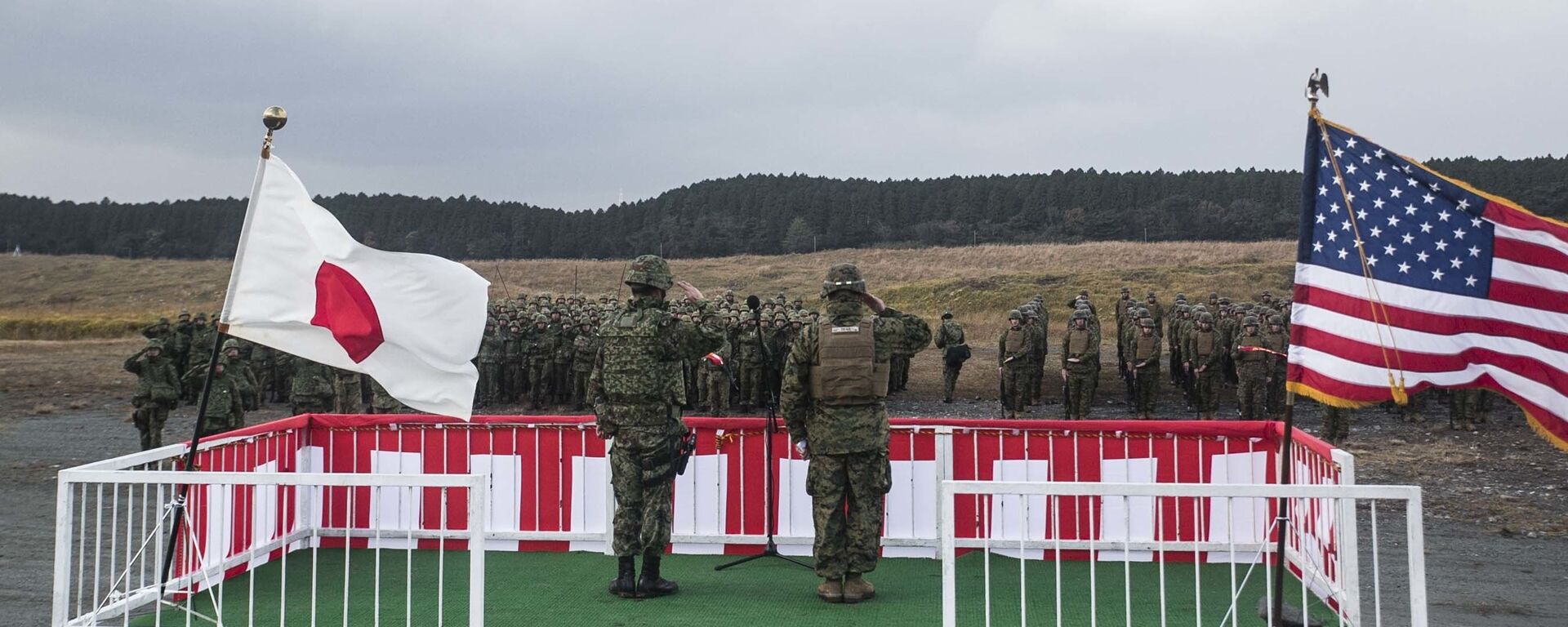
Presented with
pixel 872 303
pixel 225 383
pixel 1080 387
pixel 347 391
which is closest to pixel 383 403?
pixel 347 391

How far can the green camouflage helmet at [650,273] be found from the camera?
635 cm

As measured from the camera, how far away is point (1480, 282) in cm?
409

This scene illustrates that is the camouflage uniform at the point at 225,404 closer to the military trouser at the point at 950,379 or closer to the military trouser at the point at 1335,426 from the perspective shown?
the military trouser at the point at 950,379

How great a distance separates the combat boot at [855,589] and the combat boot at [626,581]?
1.26 m

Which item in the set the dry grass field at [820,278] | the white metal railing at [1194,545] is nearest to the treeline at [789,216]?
the dry grass field at [820,278]

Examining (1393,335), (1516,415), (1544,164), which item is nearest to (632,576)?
(1393,335)

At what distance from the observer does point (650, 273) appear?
20.8 feet

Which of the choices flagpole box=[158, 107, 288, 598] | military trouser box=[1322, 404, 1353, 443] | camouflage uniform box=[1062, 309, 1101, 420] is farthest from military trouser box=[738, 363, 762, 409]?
flagpole box=[158, 107, 288, 598]

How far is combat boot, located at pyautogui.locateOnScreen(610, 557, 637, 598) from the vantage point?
6.40 metres

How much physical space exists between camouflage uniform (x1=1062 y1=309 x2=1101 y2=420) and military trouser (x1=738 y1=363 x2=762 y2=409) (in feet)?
17.5

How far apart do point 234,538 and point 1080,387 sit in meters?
12.9

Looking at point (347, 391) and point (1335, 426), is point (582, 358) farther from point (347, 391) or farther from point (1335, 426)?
point (1335, 426)

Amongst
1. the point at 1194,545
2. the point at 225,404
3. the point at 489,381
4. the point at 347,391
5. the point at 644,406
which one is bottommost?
the point at 1194,545

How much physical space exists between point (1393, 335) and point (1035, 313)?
46.0 feet
